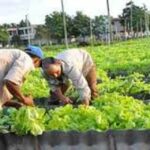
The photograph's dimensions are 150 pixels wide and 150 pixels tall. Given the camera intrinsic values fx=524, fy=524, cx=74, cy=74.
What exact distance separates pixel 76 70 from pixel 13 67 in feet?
2.41

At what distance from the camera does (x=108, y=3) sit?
43.2 m

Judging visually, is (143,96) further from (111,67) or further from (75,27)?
(75,27)

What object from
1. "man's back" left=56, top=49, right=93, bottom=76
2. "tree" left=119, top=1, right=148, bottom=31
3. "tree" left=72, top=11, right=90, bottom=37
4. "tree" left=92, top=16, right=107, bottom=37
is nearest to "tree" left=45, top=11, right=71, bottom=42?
"tree" left=72, top=11, right=90, bottom=37

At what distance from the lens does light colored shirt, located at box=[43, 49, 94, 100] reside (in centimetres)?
588

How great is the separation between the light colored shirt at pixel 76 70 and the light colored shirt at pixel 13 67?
39 centimetres

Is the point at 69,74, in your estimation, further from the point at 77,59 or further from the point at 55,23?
the point at 55,23

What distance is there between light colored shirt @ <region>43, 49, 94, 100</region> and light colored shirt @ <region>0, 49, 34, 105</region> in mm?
389

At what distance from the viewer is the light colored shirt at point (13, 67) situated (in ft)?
A: 19.4

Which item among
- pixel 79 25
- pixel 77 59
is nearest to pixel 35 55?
pixel 77 59

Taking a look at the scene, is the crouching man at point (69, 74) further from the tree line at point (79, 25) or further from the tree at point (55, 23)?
the tree at point (55, 23)

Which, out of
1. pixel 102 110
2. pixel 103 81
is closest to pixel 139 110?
pixel 102 110

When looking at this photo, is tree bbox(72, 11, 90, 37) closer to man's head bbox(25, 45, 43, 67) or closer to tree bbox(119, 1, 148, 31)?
tree bbox(119, 1, 148, 31)

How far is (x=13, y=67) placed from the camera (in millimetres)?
6016

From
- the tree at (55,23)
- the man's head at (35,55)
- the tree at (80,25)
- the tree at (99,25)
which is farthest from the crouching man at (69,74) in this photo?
the tree at (99,25)
